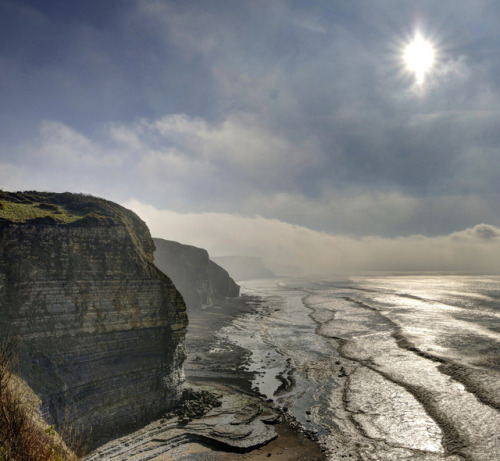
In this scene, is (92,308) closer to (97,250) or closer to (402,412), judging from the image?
(97,250)

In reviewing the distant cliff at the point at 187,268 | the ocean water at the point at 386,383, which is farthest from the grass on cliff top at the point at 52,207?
the distant cliff at the point at 187,268

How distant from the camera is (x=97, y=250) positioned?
18.6m

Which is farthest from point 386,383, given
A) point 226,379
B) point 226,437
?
point 226,437

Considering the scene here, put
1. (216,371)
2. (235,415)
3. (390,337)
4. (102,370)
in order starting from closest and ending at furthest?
1. (102,370)
2. (235,415)
3. (216,371)
4. (390,337)

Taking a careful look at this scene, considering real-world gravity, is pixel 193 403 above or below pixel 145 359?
below

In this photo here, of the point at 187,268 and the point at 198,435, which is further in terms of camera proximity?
the point at 187,268

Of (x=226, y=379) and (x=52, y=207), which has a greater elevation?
(x=52, y=207)

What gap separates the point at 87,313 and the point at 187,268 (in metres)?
54.6

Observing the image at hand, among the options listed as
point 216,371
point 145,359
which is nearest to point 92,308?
point 145,359

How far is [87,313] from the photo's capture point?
1730 centimetres

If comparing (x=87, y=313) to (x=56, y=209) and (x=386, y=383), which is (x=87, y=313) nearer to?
(x=56, y=209)

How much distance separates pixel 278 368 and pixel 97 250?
2122 centimetres

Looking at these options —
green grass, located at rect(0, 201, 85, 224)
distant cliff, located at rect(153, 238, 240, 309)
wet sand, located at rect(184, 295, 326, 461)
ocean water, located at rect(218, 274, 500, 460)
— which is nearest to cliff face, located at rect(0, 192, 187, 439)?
green grass, located at rect(0, 201, 85, 224)

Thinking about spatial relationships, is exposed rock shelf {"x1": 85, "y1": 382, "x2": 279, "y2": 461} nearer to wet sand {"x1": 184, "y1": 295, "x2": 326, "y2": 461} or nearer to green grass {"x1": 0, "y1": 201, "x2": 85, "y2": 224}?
wet sand {"x1": 184, "y1": 295, "x2": 326, "y2": 461}
